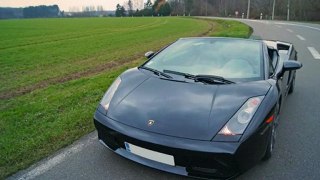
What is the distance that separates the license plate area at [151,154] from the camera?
101 inches

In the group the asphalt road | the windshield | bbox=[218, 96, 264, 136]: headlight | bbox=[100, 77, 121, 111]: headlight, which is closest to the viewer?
bbox=[218, 96, 264, 136]: headlight

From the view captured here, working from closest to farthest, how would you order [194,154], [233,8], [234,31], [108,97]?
1. [194,154]
2. [108,97]
3. [234,31]
4. [233,8]

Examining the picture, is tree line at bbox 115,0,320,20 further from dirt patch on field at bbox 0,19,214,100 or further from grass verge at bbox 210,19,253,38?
dirt patch on field at bbox 0,19,214,100

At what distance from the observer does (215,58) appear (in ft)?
12.6

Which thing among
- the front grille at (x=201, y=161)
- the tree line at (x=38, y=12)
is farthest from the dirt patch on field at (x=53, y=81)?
the tree line at (x=38, y=12)

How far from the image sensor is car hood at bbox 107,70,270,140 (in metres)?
2.61

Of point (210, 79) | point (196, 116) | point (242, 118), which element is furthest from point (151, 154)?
point (210, 79)

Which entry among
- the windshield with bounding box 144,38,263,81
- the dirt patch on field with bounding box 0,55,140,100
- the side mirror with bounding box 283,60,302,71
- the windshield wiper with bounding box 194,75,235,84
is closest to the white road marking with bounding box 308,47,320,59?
the dirt patch on field with bounding box 0,55,140,100

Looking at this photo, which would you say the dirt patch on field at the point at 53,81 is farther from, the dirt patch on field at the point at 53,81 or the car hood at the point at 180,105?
the car hood at the point at 180,105

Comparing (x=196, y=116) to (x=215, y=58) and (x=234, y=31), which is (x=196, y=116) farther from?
(x=234, y=31)

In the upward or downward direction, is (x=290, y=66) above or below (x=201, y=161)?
above

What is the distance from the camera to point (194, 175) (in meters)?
2.54

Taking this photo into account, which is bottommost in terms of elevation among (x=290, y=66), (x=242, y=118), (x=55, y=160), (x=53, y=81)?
(x=53, y=81)

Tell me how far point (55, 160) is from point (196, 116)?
156 centimetres
